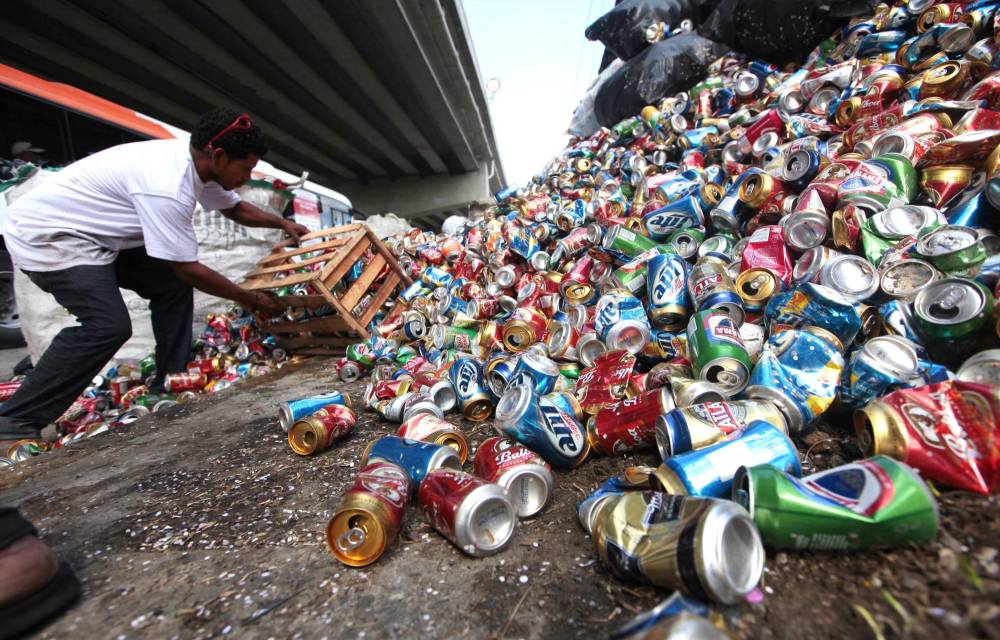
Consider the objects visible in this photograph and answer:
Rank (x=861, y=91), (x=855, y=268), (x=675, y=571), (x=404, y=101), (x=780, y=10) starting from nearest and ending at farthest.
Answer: (x=675, y=571), (x=855, y=268), (x=861, y=91), (x=780, y=10), (x=404, y=101)

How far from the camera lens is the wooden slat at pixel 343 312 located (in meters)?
2.57

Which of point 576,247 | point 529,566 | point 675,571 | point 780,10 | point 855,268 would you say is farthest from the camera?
point 780,10

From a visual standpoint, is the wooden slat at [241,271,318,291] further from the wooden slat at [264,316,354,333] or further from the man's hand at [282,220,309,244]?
the man's hand at [282,220,309,244]

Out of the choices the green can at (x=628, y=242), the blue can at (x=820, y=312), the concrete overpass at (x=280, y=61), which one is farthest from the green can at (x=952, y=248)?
the concrete overpass at (x=280, y=61)

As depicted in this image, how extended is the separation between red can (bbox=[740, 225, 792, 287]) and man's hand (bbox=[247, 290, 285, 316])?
255 centimetres

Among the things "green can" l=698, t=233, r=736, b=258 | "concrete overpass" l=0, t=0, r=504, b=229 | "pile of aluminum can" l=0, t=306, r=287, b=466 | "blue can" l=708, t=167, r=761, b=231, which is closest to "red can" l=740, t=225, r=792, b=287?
"green can" l=698, t=233, r=736, b=258

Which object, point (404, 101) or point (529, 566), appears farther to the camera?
point (404, 101)

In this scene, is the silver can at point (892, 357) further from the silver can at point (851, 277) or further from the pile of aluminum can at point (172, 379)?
the pile of aluminum can at point (172, 379)

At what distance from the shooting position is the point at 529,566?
2.80 feet

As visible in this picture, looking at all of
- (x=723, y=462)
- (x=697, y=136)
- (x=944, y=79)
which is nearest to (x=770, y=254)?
(x=723, y=462)

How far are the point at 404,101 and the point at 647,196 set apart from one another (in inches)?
186

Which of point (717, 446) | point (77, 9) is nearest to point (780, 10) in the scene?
point (717, 446)

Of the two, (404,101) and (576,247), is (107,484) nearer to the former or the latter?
(576,247)

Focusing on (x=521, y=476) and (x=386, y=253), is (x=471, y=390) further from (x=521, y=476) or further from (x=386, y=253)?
(x=386, y=253)
